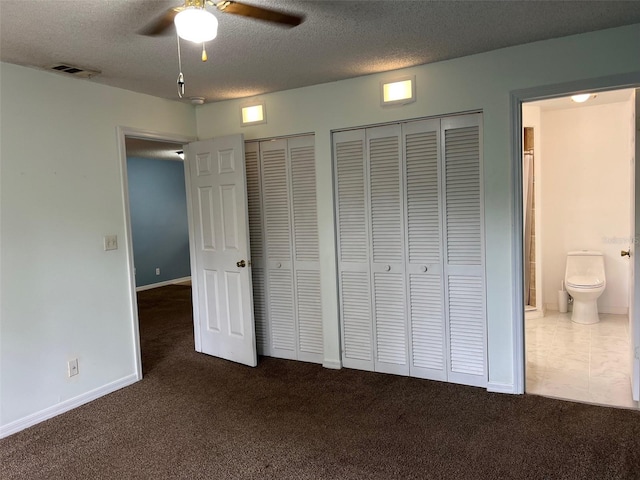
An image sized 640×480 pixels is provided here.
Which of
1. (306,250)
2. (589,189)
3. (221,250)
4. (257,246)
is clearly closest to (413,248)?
(306,250)

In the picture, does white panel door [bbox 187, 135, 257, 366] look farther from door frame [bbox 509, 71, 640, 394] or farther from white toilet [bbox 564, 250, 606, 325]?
white toilet [bbox 564, 250, 606, 325]

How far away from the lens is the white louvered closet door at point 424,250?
3211 mm

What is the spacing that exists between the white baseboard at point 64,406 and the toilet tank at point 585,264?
14.7ft

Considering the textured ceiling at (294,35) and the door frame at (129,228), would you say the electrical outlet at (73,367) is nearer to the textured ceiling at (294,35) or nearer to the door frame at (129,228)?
the door frame at (129,228)

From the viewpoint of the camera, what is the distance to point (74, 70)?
294 centimetres

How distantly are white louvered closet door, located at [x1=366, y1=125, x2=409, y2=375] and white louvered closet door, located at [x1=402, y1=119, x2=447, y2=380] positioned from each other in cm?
6

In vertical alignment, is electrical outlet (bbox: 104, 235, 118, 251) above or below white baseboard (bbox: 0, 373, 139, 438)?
above

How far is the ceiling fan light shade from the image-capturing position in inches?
65.2

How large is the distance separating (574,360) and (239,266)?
2830 millimetres

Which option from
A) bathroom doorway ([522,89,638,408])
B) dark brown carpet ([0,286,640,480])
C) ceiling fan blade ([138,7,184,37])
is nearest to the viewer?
ceiling fan blade ([138,7,184,37])

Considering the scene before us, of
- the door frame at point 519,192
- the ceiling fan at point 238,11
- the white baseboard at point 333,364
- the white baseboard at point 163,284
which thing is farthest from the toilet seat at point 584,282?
the white baseboard at point 163,284

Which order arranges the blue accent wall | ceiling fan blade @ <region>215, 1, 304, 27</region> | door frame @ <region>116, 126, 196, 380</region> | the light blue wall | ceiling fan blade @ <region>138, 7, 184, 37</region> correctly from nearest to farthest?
ceiling fan blade @ <region>215, 1, 304, 27</region>
ceiling fan blade @ <region>138, 7, 184, 37</region>
the light blue wall
door frame @ <region>116, 126, 196, 380</region>
the blue accent wall

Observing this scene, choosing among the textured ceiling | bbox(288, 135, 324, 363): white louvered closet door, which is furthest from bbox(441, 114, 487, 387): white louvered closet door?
bbox(288, 135, 324, 363): white louvered closet door

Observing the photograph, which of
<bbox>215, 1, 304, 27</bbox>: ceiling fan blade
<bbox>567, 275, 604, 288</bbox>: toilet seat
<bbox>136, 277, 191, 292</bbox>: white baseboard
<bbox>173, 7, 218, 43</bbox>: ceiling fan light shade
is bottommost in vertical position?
<bbox>136, 277, 191, 292</bbox>: white baseboard
